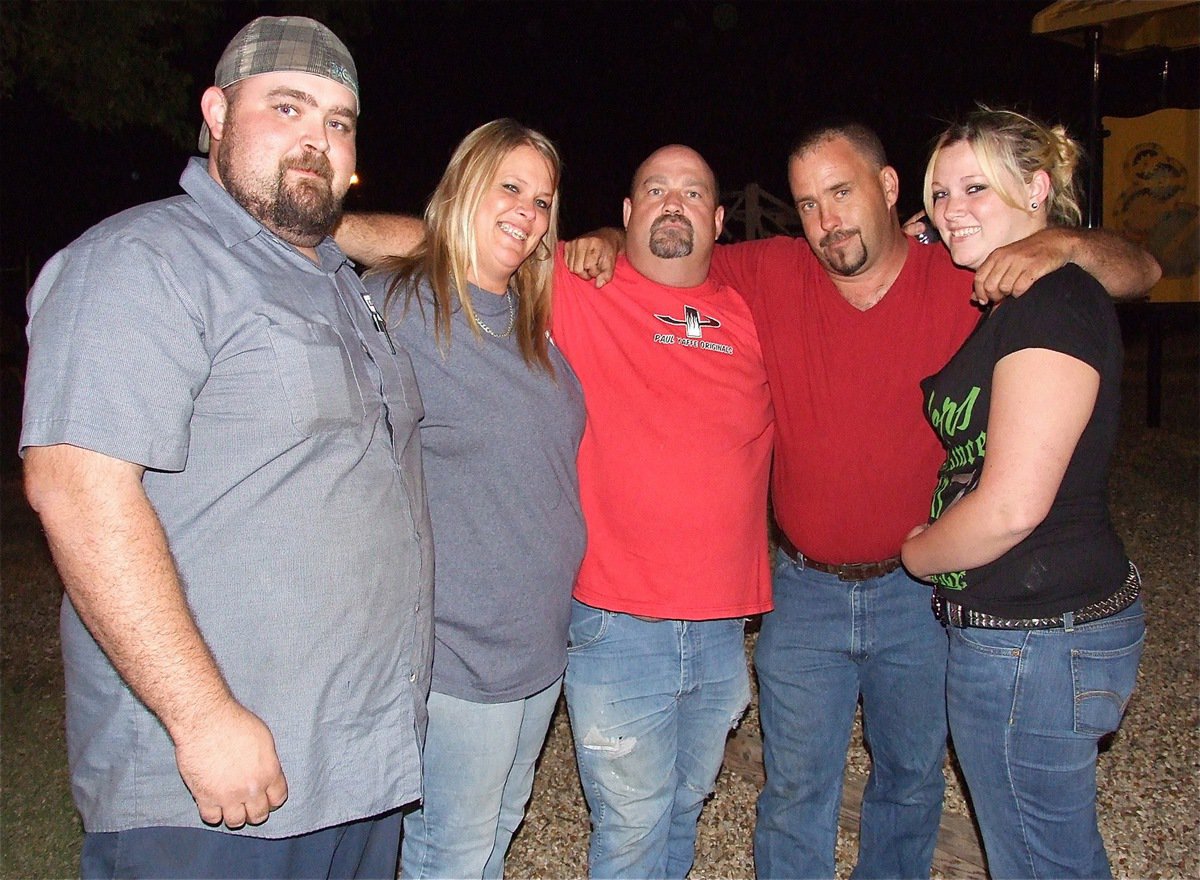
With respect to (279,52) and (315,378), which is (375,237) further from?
(315,378)

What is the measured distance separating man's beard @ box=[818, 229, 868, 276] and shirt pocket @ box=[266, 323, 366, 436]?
1698 millimetres

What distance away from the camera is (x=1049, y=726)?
2.30 m

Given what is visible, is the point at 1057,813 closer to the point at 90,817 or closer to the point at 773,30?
the point at 90,817

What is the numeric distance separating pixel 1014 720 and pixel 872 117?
19556mm

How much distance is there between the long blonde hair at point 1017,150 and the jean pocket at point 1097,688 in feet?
3.85

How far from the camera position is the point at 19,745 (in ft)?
16.1

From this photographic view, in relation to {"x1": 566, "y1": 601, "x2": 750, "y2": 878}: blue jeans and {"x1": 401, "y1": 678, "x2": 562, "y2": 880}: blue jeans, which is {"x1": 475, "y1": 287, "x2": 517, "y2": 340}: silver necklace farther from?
{"x1": 401, "y1": 678, "x2": 562, "y2": 880}: blue jeans

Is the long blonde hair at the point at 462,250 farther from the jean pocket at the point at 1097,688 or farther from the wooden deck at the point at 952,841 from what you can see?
the wooden deck at the point at 952,841

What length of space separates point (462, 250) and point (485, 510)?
754mm

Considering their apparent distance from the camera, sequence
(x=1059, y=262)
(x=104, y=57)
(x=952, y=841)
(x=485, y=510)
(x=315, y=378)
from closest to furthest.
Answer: (x=315, y=378) < (x=1059, y=262) < (x=485, y=510) < (x=952, y=841) < (x=104, y=57)

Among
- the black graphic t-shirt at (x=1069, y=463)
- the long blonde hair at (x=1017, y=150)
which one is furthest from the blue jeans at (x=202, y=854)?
the long blonde hair at (x=1017, y=150)

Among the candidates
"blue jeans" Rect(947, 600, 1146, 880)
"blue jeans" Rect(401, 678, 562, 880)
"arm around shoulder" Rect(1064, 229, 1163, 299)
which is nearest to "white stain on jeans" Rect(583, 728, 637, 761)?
"blue jeans" Rect(401, 678, 562, 880)

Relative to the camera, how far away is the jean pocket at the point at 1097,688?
229 cm

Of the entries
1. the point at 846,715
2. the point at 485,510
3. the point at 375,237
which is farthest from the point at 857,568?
the point at 375,237
